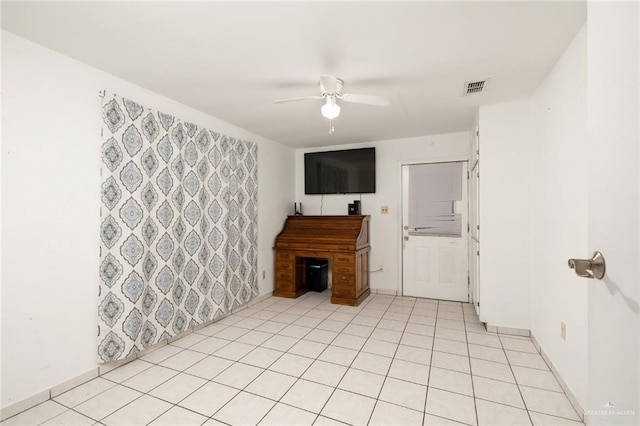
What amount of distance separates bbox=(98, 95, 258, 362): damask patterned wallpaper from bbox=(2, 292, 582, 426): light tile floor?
32 centimetres

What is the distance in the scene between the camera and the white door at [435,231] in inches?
164

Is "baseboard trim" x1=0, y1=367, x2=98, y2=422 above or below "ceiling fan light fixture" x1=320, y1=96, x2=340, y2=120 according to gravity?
below

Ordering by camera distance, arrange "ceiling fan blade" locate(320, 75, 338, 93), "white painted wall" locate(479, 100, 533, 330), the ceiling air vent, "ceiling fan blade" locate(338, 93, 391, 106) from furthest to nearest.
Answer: "white painted wall" locate(479, 100, 533, 330)
the ceiling air vent
"ceiling fan blade" locate(338, 93, 391, 106)
"ceiling fan blade" locate(320, 75, 338, 93)

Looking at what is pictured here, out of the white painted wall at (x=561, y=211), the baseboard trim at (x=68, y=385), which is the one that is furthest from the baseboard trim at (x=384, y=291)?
the baseboard trim at (x=68, y=385)

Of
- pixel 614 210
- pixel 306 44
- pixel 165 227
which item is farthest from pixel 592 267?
pixel 165 227

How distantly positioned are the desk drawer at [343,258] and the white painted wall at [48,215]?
269 centimetres

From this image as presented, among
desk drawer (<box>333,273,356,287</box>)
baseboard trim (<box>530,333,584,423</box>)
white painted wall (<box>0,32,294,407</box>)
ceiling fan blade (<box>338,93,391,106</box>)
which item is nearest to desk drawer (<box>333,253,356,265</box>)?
desk drawer (<box>333,273,356,287</box>)

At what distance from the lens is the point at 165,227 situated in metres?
2.79

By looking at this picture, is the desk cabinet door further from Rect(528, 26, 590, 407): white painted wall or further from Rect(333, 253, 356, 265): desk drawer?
Rect(528, 26, 590, 407): white painted wall

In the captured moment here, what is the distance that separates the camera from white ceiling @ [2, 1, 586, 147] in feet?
5.25

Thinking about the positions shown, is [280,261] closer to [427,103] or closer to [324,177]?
[324,177]

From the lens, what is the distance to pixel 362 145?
471cm

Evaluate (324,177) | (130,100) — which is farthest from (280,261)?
(130,100)

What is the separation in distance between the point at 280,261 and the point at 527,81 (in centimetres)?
360
